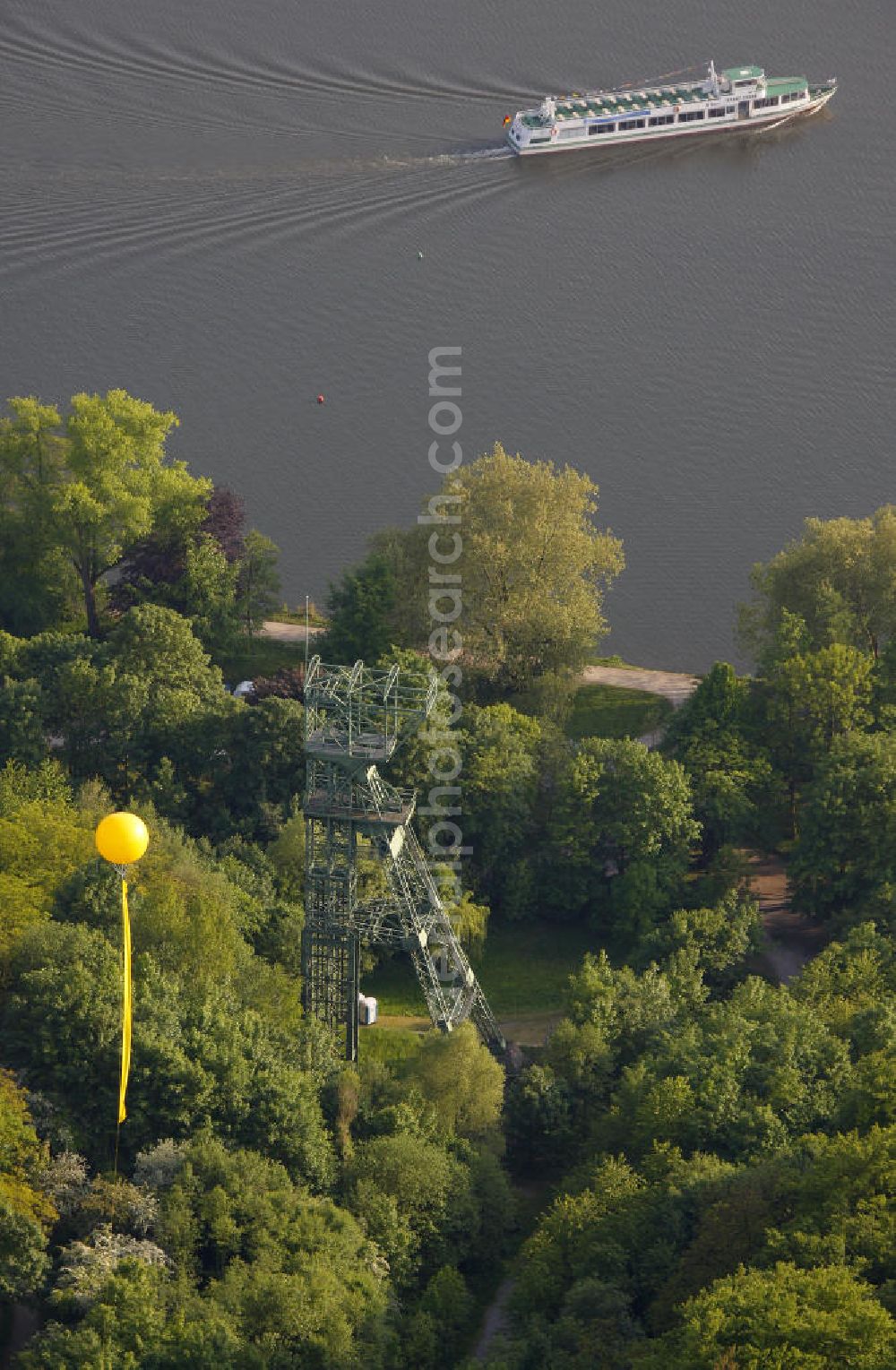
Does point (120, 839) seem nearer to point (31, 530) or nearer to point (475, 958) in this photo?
point (475, 958)

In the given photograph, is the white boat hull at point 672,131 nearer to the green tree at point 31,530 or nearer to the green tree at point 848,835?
the green tree at point 31,530

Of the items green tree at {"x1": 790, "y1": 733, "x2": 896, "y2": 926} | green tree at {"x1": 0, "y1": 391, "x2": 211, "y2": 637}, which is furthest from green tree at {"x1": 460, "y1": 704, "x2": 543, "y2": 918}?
green tree at {"x1": 0, "y1": 391, "x2": 211, "y2": 637}

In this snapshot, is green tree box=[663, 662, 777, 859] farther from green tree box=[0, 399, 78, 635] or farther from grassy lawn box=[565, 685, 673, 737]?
green tree box=[0, 399, 78, 635]

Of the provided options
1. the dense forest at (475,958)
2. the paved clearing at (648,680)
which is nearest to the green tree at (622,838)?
the dense forest at (475,958)

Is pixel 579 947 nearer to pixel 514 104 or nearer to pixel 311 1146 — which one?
pixel 311 1146

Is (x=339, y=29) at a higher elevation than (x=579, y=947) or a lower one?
higher

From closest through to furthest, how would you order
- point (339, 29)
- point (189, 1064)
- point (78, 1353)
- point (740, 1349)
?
point (740, 1349) → point (78, 1353) → point (189, 1064) → point (339, 29)

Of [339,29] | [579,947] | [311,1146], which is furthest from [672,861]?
[339,29]
